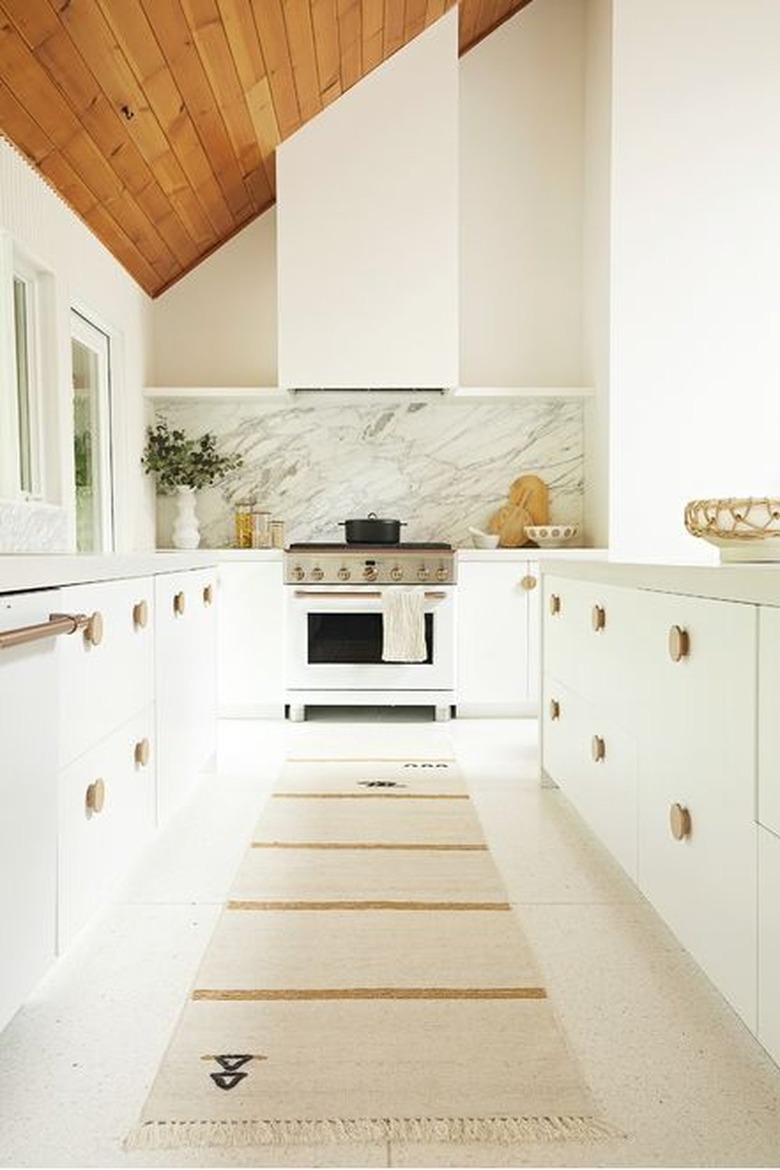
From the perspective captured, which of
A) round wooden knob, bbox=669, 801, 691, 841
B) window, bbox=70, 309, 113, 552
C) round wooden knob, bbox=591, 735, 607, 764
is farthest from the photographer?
window, bbox=70, 309, 113, 552

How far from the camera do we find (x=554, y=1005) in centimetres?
169

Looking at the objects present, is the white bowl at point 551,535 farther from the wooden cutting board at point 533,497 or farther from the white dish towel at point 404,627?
the white dish towel at point 404,627

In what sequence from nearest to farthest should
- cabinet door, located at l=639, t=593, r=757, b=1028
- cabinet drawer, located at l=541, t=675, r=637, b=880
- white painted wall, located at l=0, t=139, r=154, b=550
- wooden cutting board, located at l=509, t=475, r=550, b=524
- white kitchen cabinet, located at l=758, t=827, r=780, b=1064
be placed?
1. white kitchen cabinet, located at l=758, t=827, r=780, b=1064
2. cabinet door, located at l=639, t=593, r=757, b=1028
3. cabinet drawer, located at l=541, t=675, r=637, b=880
4. white painted wall, located at l=0, t=139, r=154, b=550
5. wooden cutting board, located at l=509, t=475, r=550, b=524

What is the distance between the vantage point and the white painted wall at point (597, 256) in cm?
463

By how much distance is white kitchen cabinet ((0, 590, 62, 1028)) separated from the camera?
4.46ft

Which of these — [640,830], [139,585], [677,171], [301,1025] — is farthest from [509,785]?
[677,171]

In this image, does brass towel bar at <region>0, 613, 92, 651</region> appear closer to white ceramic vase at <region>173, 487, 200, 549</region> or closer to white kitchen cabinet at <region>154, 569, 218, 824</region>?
white kitchen cabinet at <region>154, 569, 218, 824</region>

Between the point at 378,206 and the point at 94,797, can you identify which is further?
the point at 378,206

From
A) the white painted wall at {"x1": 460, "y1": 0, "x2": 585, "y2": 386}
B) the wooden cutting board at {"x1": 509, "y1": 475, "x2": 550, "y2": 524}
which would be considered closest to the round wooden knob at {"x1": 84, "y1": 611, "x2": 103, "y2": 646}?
the wooden cutting board at {"x1": 509, "y1": 475, "x2": 550, "y2": 524}

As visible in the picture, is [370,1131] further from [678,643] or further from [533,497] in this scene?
[533,497]

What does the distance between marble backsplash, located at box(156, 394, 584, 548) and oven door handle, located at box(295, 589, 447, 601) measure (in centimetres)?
66

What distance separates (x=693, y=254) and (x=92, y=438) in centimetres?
283

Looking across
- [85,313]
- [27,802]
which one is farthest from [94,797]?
[85,313]

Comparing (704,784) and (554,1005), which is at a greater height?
(704,784)
